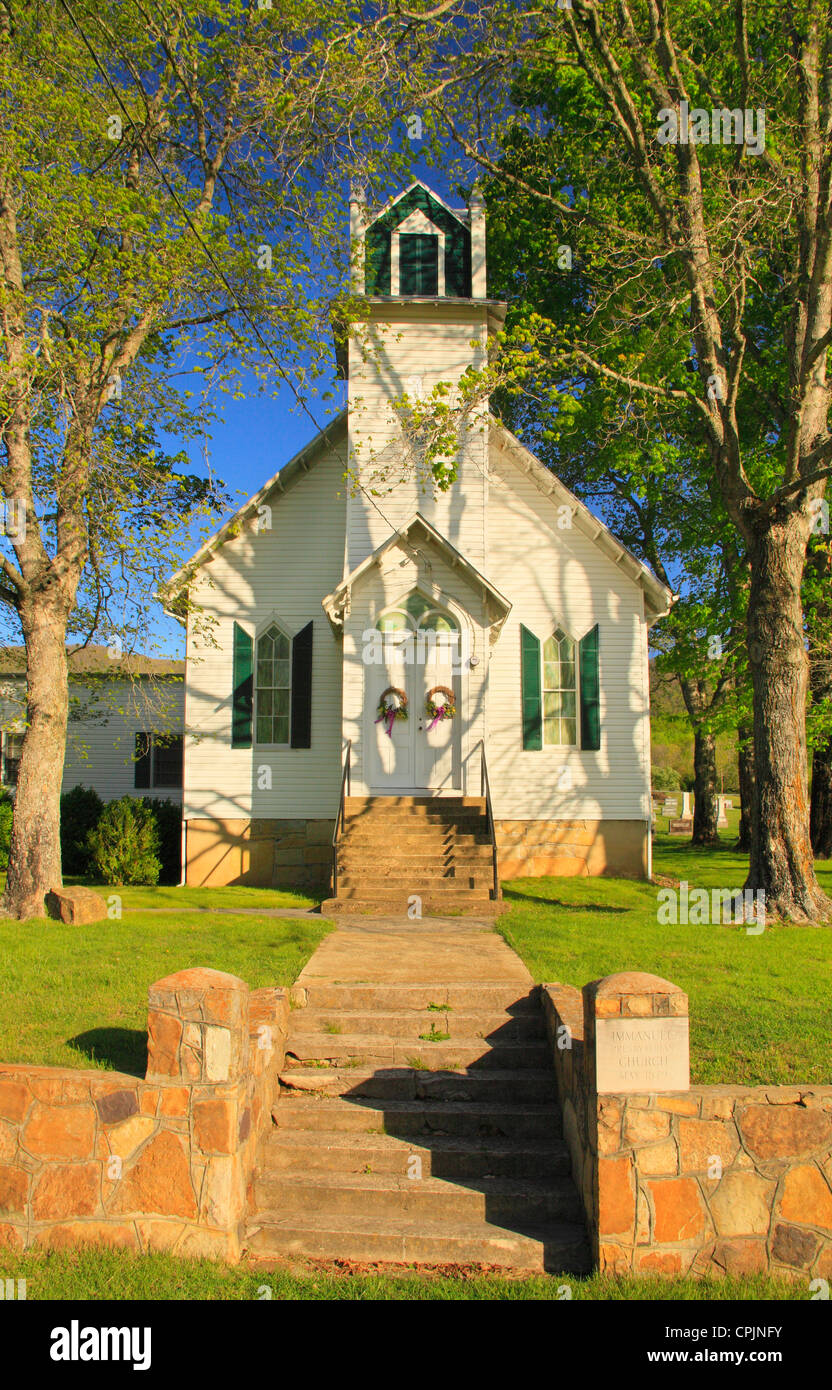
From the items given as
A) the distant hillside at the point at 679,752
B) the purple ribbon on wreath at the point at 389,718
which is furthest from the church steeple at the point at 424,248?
the distant hillside at the point at 679,752

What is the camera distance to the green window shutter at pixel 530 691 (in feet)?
47.2

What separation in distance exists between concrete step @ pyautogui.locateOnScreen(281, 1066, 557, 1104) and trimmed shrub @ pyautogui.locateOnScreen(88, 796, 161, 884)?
9.12m

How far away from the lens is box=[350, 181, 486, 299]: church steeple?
14.6 meters

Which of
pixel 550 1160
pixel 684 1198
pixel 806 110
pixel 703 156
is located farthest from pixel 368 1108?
pixel 703 156

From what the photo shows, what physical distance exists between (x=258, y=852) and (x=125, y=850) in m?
2.10

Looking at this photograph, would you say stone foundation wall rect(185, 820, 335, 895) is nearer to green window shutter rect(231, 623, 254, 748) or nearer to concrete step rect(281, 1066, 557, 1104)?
green window shutter rect(231, 623, 254, 748)

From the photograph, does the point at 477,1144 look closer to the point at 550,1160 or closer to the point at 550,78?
the point at 550,1160

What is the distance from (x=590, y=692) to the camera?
14531 mm

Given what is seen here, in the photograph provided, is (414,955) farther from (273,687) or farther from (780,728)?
(273,687)

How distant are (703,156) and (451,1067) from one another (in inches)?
668

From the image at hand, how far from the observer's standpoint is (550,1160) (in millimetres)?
5211

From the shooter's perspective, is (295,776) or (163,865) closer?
(295,776)

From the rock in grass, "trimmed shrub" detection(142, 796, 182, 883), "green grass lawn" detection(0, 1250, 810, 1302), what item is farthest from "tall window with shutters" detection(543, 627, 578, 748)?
"green grass lawn" detection(0, 1250, 810, 1302)

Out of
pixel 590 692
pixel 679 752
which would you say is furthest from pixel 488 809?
pixel 679 752
